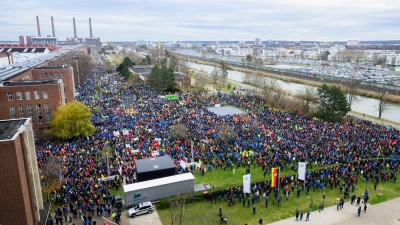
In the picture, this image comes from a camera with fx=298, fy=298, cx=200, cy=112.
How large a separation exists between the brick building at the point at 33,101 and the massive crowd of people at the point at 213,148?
11.2ft

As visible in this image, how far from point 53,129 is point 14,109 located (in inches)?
175

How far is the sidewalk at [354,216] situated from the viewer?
1634 centimetres

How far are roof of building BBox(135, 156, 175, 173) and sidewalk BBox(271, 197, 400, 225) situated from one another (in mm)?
7748

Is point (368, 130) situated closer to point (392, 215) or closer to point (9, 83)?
point (392, 215)

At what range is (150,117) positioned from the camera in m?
36.2

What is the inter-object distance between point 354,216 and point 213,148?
12346 mm

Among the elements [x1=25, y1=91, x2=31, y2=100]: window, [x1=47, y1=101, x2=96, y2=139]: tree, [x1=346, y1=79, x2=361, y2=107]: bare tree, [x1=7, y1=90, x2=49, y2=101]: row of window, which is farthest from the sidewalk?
[x1=346, y1=79, x2=361, y2=107]: bare tree

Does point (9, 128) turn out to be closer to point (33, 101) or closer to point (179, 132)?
point (179, 132)

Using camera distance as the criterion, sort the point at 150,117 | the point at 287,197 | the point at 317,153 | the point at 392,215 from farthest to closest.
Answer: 1. the point at 150,117
2. the point at 317,153
3. the point at 287,197
4. the point at 392,215

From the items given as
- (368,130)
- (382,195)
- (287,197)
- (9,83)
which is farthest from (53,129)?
(368,130)

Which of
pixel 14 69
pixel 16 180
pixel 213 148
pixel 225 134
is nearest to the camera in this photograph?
pixel 16 180

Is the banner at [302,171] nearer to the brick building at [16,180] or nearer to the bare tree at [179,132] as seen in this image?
the bare tree at [179,132]

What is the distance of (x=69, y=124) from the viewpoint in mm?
29219

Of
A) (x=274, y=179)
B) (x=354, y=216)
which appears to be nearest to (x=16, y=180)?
(x=274, y=179)
